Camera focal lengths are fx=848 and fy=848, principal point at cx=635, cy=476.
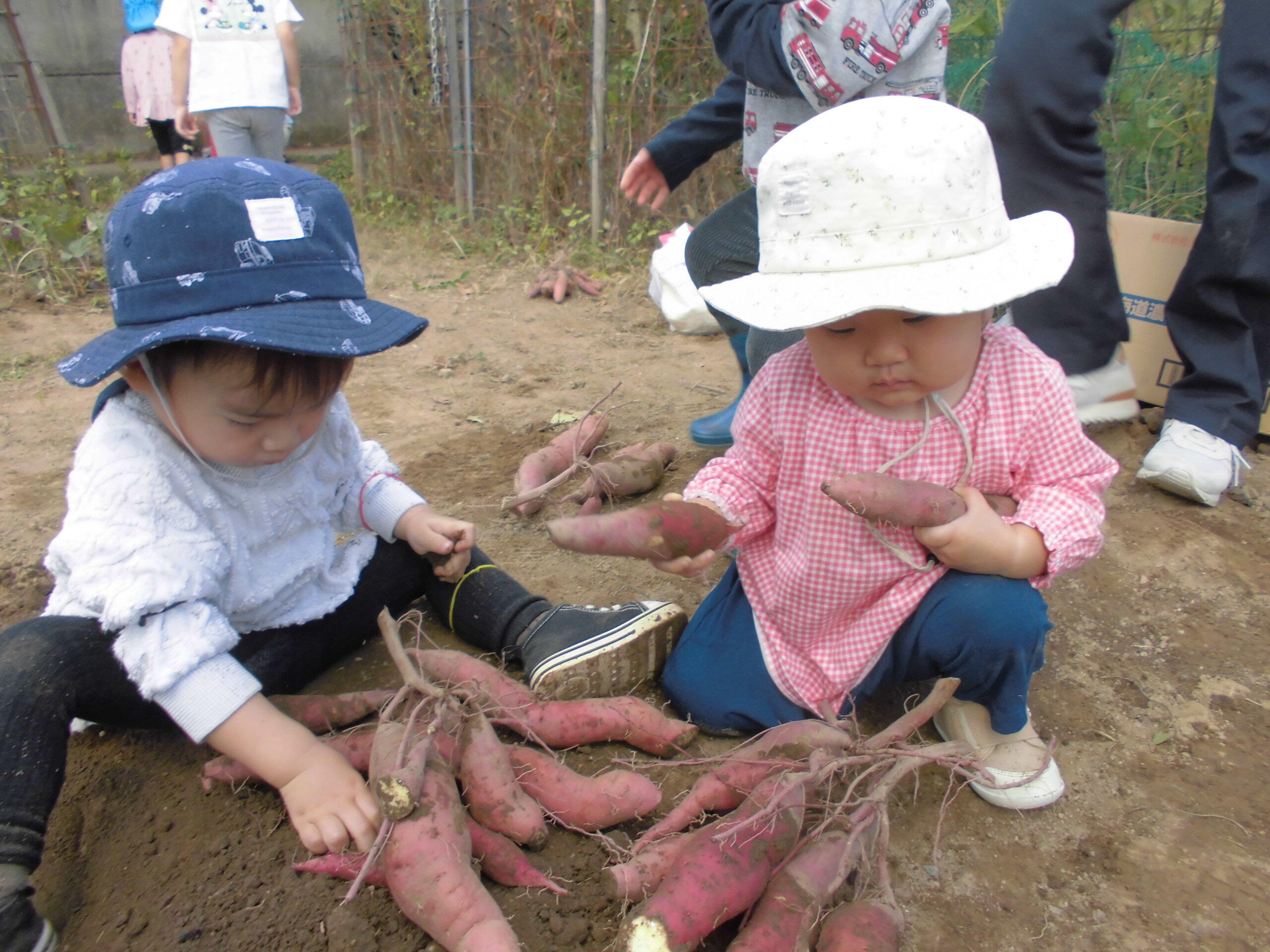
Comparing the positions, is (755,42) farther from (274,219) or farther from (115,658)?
(115,658)

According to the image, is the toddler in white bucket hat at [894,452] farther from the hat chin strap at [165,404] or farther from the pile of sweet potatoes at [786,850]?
the hat chin strap at [165,404]

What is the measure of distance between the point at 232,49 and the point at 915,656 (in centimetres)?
492

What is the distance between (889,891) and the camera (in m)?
1.20

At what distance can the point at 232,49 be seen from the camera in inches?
183

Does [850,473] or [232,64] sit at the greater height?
[232,64]

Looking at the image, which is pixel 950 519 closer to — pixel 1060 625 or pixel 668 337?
pixel 1060 625

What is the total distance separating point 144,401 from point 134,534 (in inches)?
9.7

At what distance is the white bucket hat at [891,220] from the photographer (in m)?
1.20

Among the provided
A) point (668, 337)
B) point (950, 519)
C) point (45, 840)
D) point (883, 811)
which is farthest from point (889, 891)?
point (668, 337)

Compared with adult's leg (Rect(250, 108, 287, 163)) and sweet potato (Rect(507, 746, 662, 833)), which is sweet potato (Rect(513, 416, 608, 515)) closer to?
sweet potato (Rect(507, 746, 662, 833))

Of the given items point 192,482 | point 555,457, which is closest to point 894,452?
point 192,482

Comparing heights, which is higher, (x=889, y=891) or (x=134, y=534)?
(x=134, y=534)

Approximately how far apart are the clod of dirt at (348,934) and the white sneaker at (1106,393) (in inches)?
98.2

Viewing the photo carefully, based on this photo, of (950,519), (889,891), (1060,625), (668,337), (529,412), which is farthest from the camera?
(668,337)
